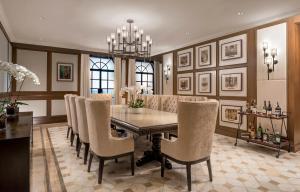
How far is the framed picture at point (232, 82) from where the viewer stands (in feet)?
15.1

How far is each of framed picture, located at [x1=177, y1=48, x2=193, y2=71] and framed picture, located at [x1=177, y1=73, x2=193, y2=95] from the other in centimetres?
24

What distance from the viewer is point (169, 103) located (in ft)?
14.0

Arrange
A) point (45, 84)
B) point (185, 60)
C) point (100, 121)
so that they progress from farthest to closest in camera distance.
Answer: point (45, 84) → point (185, 60) → point (100, 121)

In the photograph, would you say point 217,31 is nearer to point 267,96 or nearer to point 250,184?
point 267,96

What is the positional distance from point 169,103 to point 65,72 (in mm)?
4346

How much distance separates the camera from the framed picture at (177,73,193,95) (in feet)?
19.8

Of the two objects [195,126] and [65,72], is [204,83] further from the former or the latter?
[65,72]

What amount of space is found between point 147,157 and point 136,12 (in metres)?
2.78

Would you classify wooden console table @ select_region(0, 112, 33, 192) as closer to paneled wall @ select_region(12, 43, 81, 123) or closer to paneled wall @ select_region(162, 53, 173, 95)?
paneled wall @ select_region(12, 43, 81, 123)

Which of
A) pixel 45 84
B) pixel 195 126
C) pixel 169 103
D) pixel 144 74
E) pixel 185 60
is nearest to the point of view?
pixel 195 126

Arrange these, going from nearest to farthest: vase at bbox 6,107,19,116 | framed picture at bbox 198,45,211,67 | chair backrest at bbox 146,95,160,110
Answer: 1. vase at bbox 6,107,19,116
2. chair backrest at bbox 146,95,160,110
3. framed picture at bbox 198,45,211,67

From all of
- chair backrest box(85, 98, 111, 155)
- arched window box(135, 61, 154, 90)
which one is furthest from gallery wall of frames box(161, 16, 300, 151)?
chair backrest box(85, 98, 111, 155)

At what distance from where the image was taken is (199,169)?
2.84m

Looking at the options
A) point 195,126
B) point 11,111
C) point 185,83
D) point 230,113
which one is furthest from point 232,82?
point 11,111
